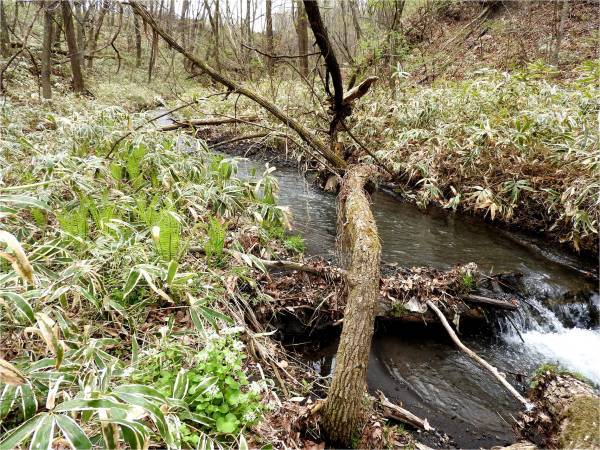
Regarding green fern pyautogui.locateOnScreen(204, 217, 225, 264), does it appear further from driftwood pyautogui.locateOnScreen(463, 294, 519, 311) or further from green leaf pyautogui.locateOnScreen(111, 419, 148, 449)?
driftwood pyautogui.locateOnScreen(463, 294, 519, 311)

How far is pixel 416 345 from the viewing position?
11.3ft

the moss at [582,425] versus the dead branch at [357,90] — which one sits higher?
the dead branch at [357,90]

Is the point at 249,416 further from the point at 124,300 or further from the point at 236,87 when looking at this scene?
the point at 236,87

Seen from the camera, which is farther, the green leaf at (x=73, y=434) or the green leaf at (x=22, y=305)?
the green leaf at (x=22, y=305)

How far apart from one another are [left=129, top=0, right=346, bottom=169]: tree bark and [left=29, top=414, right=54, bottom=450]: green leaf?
11.4ft

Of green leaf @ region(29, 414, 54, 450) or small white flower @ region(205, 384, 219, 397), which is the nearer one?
green leaf @ region(29, 414, 54, 450)

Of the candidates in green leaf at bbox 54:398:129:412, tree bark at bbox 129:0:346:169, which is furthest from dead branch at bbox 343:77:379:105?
green leaf at bbox 54:398:129:412

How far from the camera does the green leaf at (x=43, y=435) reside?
1029 mm

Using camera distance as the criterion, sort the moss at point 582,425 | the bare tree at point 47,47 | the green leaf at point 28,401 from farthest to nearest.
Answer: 1. the bare tree at point 47,47
2. the moss at point 582,425
3. the green leaf at point 28,401

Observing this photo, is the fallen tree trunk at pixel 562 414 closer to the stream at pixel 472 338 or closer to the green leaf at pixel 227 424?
the stream at pixel 472 338

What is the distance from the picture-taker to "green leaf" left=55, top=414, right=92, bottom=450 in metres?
1.05

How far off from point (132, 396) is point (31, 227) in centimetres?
199

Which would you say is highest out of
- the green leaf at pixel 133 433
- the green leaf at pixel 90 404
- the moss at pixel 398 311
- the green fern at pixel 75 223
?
the green fern at pixel 75 223

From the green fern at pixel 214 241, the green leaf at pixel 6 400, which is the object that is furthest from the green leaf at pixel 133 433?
the green fern at pixel 214 241
